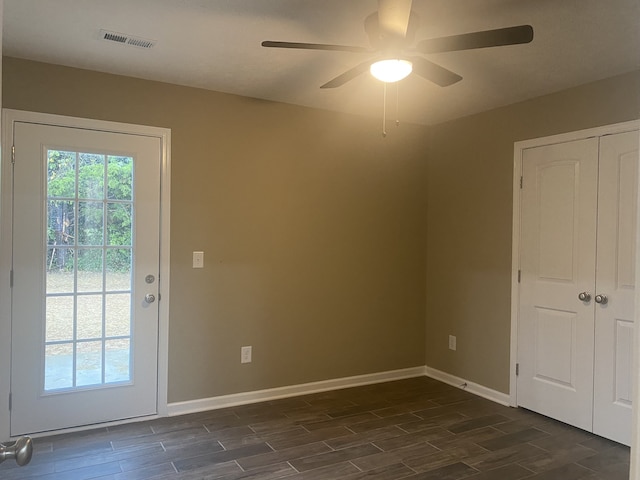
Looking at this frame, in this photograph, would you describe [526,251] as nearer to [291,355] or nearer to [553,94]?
[553,94]

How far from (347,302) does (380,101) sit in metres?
1.73

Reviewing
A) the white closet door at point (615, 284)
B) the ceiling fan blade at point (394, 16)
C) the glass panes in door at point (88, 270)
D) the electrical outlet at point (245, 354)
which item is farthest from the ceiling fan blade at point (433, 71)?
the electrical outlet at point (245, 354)

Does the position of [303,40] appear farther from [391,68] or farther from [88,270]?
[88,270]

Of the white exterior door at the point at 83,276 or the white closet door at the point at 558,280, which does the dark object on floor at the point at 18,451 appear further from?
the white closet door at the point at 558,280

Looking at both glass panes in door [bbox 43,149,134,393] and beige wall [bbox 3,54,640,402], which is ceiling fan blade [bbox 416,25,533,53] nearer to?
beige wall [bbox 3,54,640,402]

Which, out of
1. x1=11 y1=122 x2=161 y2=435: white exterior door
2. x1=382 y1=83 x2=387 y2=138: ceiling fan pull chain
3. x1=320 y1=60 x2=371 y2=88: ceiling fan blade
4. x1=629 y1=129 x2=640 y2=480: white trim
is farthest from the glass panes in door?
x1=629 y1=129 x2=640 y2=480: white trim

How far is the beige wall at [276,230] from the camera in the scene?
350 centimetres

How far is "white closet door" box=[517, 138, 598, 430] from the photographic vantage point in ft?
10.9

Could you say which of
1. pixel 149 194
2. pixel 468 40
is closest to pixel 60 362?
pixel 149 194

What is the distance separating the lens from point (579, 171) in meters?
3.36

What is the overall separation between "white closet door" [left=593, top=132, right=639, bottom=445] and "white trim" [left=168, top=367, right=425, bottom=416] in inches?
67.1

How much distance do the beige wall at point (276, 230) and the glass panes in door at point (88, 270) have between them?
0.33 m

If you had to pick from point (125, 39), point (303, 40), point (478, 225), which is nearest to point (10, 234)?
point (125, 39)

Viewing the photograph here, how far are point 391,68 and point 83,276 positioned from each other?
2.39 m
